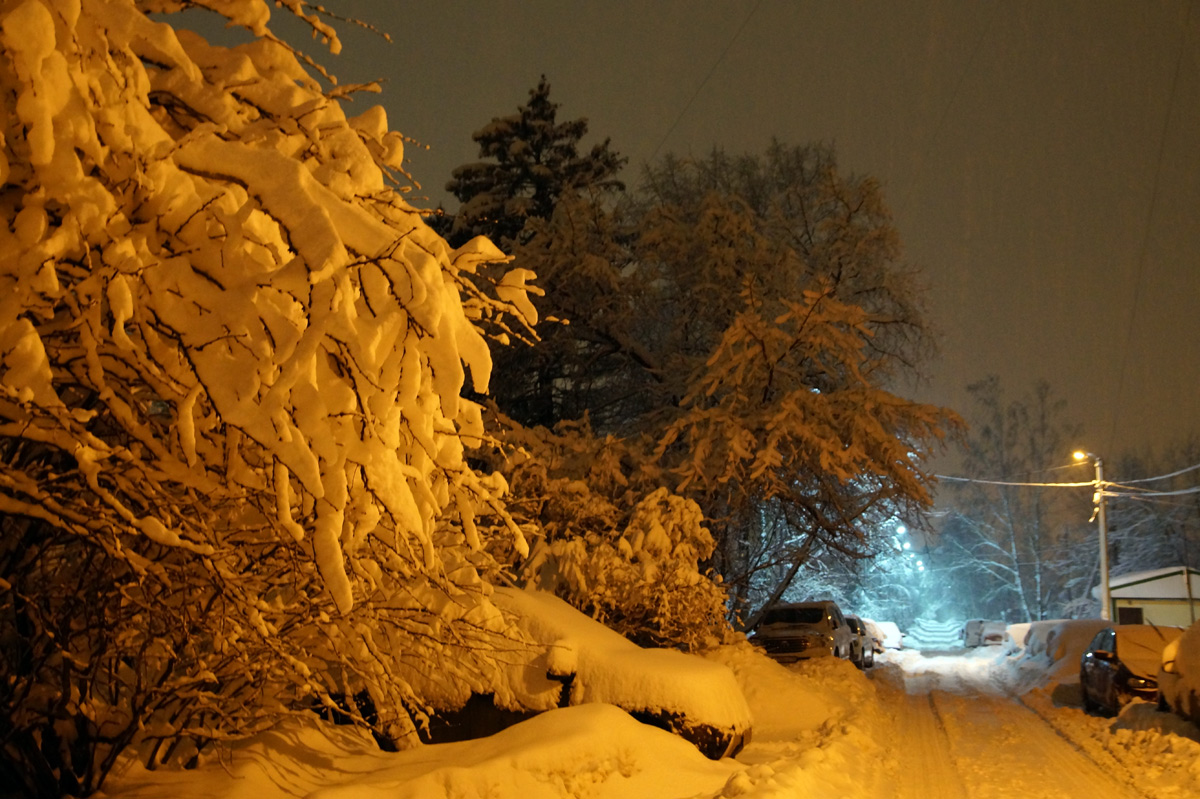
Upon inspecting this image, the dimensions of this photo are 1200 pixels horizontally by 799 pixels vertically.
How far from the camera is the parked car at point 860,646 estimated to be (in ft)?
78.7

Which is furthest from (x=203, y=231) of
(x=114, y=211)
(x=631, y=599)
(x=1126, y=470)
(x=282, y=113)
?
(x=1126, y=470)

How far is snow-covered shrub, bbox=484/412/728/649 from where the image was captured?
37.2 ft

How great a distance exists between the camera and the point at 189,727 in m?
5.65

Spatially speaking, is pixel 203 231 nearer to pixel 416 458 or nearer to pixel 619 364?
pixel 416 458

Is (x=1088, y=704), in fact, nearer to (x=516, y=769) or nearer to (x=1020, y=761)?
(x=1020, y=761)

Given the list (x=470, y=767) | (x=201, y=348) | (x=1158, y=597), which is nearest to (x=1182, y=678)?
(x=470, y=767)

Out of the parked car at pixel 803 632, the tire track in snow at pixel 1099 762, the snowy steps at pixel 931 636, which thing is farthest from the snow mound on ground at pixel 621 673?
the snowy steps at pixel 931 636

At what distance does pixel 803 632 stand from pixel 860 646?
4.82 metres

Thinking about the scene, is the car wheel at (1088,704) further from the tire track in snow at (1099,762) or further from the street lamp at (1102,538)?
the street lamp at (1102,538)

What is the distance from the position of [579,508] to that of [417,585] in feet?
22.3

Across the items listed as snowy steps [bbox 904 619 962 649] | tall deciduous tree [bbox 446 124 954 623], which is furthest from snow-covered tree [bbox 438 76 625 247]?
snowy steps [bbox 904 619 962 649]

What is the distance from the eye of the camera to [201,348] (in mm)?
3592

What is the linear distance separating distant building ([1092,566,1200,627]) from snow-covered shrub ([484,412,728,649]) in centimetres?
3127

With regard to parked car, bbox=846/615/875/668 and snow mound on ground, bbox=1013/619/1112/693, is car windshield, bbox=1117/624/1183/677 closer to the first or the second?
snow mound on ground, bbox=1013/619/1112/693
